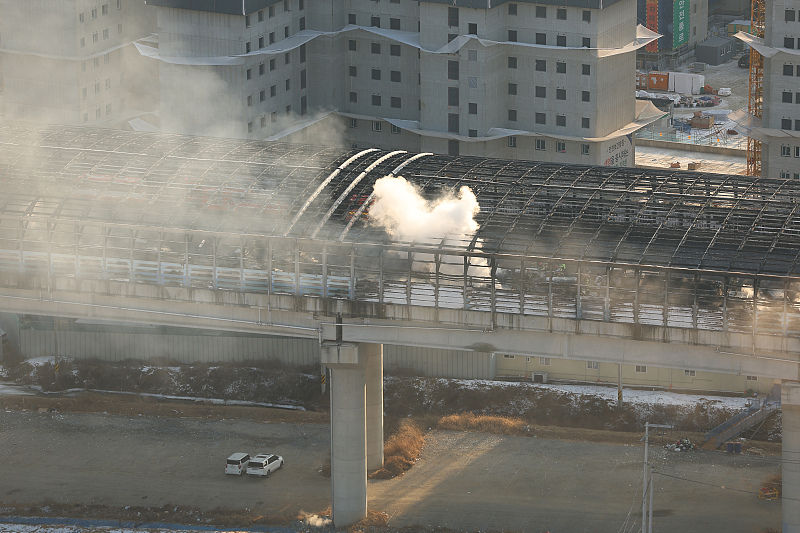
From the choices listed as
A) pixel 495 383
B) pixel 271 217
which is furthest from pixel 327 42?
pixel 271 217

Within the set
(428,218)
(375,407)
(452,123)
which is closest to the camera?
(428,218)

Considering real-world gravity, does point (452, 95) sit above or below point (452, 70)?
below

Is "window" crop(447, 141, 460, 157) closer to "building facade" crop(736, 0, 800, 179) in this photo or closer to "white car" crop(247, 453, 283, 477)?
"building facade" crop(736, 0, 800, 179)

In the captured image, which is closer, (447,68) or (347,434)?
(347,434)

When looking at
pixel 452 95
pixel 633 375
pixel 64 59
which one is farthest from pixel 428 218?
pixel 64 59

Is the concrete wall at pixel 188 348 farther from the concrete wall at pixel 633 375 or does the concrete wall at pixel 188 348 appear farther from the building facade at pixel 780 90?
the building facade at pixel 780 90

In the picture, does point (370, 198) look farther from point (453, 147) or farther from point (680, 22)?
point (680, 22)

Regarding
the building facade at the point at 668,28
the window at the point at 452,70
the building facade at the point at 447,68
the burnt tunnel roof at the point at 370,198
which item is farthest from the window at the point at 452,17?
the building facade at the point at 668,28

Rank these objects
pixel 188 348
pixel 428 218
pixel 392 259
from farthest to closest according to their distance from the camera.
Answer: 1. pixel 188 348
2. pixel 428 218
3. pixel 392 259
